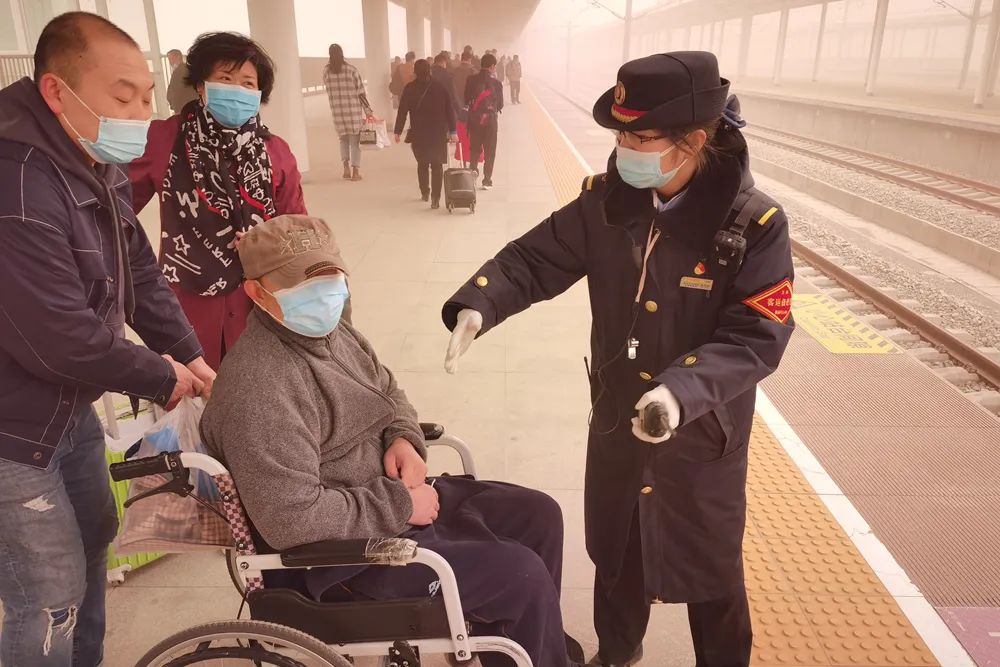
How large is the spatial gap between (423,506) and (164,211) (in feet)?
→ 4.95

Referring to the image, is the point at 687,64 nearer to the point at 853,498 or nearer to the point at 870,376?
the point at 853,498

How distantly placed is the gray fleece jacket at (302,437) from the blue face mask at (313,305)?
0.11ft

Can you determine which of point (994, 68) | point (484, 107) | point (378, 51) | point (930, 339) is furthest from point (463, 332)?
point (994, 68)

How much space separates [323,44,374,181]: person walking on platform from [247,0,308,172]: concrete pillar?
17.6 inches

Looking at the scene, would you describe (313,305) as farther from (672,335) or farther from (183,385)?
(672,335)

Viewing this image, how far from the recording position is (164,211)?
2.49 metres

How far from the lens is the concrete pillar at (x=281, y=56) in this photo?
8.95 m

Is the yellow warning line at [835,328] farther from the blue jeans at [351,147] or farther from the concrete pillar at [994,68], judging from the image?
the concrete pillar at [994,68]

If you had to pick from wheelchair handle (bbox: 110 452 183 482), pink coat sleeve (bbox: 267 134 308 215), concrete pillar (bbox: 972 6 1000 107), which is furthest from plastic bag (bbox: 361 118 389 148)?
concrete pillar (bbox: 972 6 1000 107)

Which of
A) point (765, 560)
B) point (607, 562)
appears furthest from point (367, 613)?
point (765, 560)

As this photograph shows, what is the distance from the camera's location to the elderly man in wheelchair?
4.91ft

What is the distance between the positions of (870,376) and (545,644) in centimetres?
341

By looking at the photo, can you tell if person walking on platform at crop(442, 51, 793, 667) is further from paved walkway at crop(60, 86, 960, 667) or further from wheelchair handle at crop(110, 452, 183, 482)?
wheelchair handle at crop(110, 452, 183, 482)

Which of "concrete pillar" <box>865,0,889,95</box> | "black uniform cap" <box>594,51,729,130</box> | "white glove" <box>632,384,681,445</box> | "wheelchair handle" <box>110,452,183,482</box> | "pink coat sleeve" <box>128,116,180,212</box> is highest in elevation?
"concrete pillar" <box>865,0,889,95</box>
